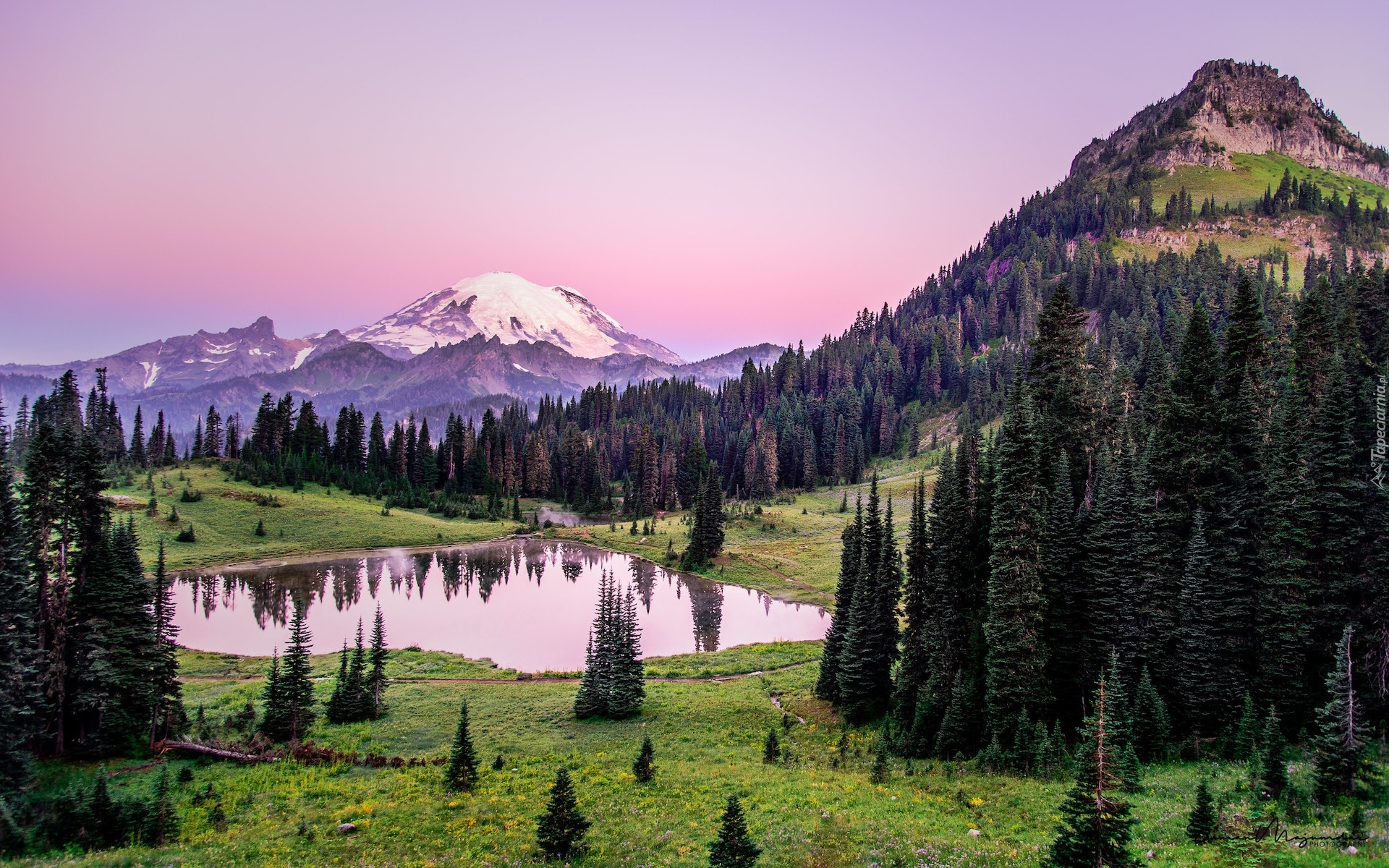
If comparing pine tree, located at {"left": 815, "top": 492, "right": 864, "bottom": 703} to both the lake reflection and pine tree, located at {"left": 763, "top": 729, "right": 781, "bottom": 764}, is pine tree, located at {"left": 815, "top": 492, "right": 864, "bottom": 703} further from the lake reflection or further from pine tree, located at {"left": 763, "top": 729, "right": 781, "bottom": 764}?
the lake reflection

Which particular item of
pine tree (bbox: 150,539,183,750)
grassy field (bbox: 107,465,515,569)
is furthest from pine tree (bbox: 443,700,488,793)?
grassy field (bbox: 107,465,515,569)

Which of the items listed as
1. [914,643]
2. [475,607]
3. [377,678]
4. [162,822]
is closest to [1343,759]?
[914,643]

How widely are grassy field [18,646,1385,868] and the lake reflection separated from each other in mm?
22058

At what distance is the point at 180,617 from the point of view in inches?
2625

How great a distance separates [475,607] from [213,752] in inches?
1733

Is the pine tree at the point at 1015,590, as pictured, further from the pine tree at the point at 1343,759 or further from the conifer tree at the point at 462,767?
the conifer tree at the point at 462,767

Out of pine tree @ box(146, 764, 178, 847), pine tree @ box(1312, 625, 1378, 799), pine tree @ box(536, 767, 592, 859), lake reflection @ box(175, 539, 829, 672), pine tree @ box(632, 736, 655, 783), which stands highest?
pine tree @ box(1312, 625, 1378, 799)

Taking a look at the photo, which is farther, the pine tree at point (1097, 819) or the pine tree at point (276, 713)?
the pine tree at point (276, 713)

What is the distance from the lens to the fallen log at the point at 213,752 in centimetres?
3073

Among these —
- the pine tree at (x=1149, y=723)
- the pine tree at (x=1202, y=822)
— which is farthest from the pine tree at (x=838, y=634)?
the pine tree at (x=1202, y=822)

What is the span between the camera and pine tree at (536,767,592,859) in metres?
20.2

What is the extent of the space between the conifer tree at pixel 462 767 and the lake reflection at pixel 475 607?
27128mm

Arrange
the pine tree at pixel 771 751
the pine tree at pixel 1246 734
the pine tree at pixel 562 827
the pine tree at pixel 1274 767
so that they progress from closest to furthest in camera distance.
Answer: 1. the pine tree at pixel 1274 767
2. the pine tree at pixel 562 827
3. the pine tree at pixel 1246 734
4. the pine tree at pixel 771 751

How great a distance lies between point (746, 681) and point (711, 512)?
4530cm
